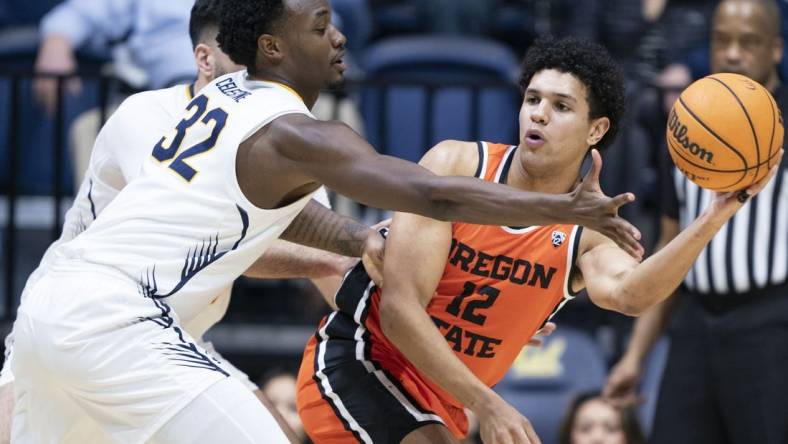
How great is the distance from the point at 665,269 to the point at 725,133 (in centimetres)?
44

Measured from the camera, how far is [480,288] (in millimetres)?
4465

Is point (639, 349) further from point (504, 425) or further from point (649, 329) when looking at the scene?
point (504, 425)

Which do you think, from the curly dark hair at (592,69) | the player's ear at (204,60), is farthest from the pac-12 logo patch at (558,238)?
the player's ear at (204,60)

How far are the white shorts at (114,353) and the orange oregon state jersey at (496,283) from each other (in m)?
0.94

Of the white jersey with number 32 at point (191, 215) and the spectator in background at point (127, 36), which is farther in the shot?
the spectator in background at point (127, 36)

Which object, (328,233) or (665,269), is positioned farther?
(328,233)

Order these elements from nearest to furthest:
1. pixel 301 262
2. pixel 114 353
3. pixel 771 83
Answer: pixel 114 353 < pixel 301 262 < pixel 771 83

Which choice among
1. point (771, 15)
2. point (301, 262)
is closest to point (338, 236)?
point (301, 262)

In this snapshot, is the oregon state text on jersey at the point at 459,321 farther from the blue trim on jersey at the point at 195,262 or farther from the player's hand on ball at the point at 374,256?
the blue trim on jersey at the point at 195,262

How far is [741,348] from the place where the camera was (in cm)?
617

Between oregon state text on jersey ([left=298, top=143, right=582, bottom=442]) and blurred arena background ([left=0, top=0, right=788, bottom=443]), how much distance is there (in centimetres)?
260

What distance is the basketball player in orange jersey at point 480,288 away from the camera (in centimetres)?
426

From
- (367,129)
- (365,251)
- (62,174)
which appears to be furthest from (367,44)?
(365,251)

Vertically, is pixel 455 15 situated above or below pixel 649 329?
above
